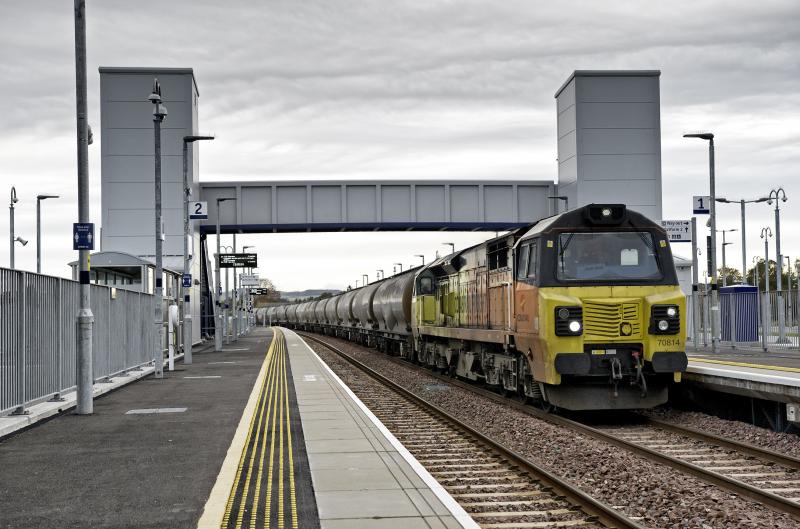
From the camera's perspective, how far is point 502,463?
36.7 ft

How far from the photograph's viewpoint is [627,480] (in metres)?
10.1

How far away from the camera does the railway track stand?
8180mm

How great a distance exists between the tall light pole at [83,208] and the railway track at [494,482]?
530 centimetres

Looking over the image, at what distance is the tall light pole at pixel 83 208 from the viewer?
1574 cm

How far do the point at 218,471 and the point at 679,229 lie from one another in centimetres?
3598

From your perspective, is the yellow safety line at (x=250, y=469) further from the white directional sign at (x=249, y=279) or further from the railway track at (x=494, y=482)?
the white directional sign at (x=249, y=279)

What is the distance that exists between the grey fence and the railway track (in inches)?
231

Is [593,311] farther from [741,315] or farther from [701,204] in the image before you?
[701,204]

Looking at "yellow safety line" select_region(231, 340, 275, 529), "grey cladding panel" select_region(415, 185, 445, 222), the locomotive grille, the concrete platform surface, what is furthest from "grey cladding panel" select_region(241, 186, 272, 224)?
the locomotive grille

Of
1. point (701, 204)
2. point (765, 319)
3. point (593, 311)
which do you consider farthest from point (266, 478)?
point (701, 204)

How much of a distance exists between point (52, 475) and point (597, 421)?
9.51 meters

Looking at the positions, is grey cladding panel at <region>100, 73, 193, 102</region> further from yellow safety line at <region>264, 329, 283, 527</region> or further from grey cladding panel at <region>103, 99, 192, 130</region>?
yellow safety line at <region>264, 329, 283, 527</region>

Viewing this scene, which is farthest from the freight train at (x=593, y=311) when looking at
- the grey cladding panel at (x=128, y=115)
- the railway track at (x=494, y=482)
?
the grey cladding panel at (x=128, y=115)

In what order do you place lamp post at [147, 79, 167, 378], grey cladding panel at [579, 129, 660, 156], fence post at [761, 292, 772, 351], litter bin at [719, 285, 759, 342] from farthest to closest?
grey cladding panel at [579, 129, 660, 156] < litter bin at [719, 285, 759, 342] < fence post at [761, 292, 772, 351] < lamp post at [147, 79, 167, 378]
